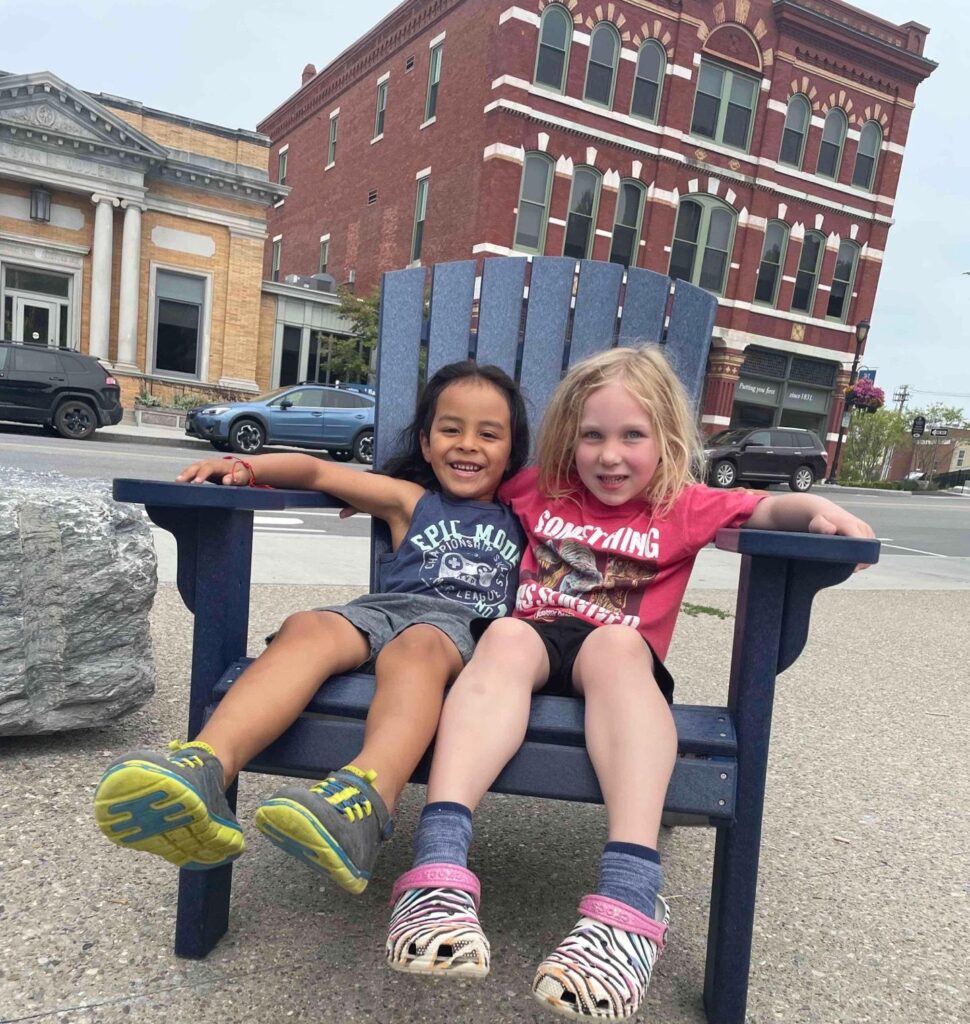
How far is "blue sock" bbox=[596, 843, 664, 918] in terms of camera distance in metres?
1.26

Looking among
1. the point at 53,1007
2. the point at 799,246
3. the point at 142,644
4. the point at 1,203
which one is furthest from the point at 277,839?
the point at 799,246

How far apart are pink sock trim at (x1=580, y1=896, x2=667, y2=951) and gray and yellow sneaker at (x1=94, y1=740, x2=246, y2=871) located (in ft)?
1.84

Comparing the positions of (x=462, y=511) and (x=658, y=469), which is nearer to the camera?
(x=658, y=469)

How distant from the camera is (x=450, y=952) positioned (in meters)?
1.16

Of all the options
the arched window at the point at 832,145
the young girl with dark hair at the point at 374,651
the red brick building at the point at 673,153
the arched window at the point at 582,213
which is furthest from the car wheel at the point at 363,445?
the arched window at the point at 832,145

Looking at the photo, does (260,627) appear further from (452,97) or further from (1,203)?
(452,97)

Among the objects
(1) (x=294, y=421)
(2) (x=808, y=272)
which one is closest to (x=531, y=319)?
(1) (x=294, y=421)

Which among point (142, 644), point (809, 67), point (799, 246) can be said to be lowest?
point (142, 644)

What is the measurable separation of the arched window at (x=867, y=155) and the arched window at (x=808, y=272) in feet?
6.20

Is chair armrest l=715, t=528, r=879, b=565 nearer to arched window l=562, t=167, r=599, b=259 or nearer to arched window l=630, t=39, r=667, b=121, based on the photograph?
arched window l=562, t=167, r=599, b=259

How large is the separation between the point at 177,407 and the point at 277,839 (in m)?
17.2

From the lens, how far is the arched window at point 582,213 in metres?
18.8

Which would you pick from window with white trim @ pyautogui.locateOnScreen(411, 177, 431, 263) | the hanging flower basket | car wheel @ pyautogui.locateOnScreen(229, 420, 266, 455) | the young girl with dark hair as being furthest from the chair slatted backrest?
the hanging flower basket

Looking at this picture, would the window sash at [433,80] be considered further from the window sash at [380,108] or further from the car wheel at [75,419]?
Answer: the car wheel at [75,419]
